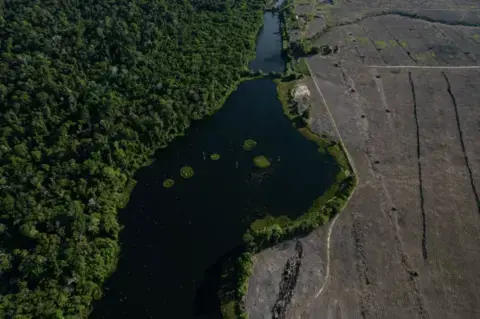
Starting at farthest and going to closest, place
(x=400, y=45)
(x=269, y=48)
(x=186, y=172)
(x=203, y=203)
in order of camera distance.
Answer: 1. (x=269, y=48)
2. (x=400, y=45)
3. (x=186, y=172)
4. (x=203, y=203)

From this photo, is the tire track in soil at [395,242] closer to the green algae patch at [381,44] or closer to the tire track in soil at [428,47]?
the tire track in soil at [428,47]

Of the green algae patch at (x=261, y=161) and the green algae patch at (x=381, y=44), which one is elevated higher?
the green algae patch at (x=381, y=44)

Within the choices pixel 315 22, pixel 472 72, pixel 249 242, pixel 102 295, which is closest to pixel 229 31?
pixel 315 22

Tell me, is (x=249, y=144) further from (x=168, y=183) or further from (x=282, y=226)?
(x=282, y=226)

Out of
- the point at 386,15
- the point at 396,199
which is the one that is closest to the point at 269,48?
the point at 386,15

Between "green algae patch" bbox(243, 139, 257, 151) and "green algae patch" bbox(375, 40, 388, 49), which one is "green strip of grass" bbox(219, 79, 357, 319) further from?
"green algae patch" bbox(375, 40, 388, 49)

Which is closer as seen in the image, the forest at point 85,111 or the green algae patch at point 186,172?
the forest at point 85,111

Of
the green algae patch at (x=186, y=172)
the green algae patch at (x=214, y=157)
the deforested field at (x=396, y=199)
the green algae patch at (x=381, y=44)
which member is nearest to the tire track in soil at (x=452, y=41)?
the deforested field at (x=396, y=199)
